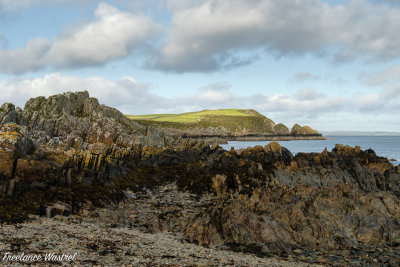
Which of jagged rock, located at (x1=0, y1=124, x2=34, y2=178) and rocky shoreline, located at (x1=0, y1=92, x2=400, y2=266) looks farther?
jagged rock, located at (x1=0, y1=124, x2=34, y2=178)

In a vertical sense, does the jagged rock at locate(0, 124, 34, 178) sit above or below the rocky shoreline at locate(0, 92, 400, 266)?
above

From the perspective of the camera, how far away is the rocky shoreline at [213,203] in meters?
21.4

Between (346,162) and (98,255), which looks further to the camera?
(346,162)

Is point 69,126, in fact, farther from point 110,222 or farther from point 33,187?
point 110,222

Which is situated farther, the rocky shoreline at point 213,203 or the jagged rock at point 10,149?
the jagged rock at point 10,149

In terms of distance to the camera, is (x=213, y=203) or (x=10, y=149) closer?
(x=10, y=149)

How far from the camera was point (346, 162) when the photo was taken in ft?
155

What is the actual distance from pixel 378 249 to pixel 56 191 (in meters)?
30.3

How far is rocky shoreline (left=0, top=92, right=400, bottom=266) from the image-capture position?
21.4m

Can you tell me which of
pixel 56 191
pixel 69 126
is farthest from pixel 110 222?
pixel 69 126

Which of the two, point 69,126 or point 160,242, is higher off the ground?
point 69,126

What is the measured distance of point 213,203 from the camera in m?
33.8

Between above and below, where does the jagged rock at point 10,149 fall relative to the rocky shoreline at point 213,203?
above

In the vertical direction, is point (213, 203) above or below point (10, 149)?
below
